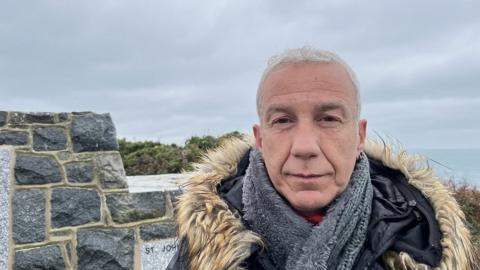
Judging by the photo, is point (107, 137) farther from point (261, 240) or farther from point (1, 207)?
point (261, 240)

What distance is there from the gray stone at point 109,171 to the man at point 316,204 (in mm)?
2811

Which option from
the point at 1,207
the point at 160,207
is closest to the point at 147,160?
the point at 160,207

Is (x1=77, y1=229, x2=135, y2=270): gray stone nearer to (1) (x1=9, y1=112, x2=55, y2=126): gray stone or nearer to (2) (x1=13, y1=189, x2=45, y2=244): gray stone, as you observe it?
(2) (x1=13, y1=189, x2=45, y2=244): gray stone

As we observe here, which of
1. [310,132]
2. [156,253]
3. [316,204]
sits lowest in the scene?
[156,253]

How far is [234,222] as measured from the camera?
5.11ft

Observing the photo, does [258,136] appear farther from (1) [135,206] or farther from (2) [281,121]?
(1) [135,206]

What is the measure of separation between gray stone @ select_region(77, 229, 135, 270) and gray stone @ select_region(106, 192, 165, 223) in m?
0.13

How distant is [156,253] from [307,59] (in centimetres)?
333

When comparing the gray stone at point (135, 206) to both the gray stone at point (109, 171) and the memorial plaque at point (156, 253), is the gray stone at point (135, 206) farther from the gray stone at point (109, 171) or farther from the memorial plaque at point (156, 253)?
A: the memorial plaque at point (156, 253)

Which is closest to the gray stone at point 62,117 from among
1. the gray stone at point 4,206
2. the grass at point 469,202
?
the gray stone at point 4,206

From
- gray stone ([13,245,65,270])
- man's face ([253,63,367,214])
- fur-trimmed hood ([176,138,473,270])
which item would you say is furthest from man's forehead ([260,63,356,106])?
gray stone ([13,245,65,270])

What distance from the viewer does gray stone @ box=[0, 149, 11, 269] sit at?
3873 mm

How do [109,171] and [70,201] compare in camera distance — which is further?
[109,171]

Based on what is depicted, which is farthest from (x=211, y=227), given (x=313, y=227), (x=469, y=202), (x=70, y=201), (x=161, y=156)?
(x=469, y=202)
